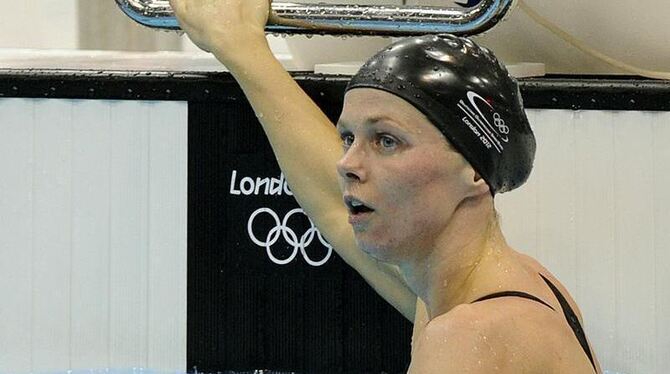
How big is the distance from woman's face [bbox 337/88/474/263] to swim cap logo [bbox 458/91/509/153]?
0.04m

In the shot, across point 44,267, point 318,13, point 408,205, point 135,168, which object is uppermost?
point 408,205

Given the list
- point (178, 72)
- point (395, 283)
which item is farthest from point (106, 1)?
point (395, 283)

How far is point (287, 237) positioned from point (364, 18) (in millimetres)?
401

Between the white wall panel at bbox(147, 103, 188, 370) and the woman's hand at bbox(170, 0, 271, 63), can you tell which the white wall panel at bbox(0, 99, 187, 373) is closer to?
the white wall panel at bbox(147, 103, 188, 370)

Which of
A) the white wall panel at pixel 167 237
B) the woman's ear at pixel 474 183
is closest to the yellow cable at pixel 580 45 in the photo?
the white wall panel at pixel 167 237

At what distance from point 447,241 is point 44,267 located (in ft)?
3.52

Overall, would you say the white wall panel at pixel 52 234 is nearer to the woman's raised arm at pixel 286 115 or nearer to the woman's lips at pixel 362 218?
the woman's raised arm at pixel 286 115

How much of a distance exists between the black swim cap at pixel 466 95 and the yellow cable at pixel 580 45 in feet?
2.59

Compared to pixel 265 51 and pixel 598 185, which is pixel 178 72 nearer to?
pixel 265 51

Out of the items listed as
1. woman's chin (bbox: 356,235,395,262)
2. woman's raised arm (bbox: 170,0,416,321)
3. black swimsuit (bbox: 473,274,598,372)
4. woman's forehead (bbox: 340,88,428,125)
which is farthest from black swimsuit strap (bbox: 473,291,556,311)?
woman's raised arm (bbox: 170,0,416,321)

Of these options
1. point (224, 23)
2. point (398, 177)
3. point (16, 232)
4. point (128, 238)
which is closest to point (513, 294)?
point (398, 177)

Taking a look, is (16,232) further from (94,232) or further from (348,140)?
(348,140)

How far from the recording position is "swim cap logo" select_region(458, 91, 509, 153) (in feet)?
5.02

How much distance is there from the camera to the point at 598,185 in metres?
2.22
